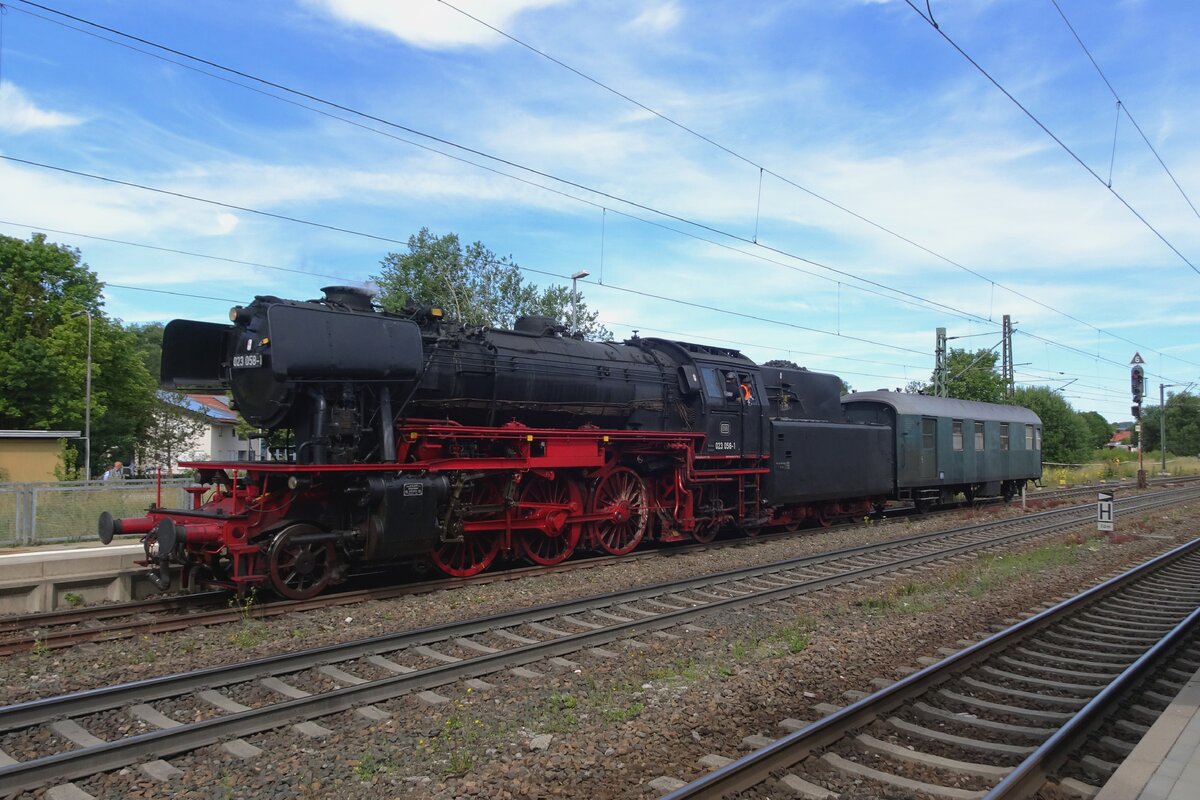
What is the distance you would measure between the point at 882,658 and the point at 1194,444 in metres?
97.3

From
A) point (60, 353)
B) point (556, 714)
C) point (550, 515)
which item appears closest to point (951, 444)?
point (550, 515)

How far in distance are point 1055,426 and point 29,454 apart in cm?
5367

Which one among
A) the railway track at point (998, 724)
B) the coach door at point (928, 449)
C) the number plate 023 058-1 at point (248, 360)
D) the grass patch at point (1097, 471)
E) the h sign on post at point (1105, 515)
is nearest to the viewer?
the railway track at point (998, 724)

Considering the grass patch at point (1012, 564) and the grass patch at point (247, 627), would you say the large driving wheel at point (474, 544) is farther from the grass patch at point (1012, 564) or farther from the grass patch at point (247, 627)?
the grass patch at point (1012, 564)

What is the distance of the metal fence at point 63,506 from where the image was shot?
42.7 feet

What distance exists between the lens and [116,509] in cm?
1388

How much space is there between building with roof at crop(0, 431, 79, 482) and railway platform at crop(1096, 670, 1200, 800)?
23724 mm

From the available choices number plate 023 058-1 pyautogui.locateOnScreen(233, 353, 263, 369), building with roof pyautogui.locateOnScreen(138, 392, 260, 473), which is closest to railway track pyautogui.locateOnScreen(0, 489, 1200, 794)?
number plate 023 058-1 pyautogui.locateOnScreen(233, 353, 263, 369)

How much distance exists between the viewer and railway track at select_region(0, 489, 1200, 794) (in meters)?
4.77

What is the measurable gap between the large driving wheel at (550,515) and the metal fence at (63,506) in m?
5.86

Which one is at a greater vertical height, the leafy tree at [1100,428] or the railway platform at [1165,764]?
the leafy tree at [1100,428]

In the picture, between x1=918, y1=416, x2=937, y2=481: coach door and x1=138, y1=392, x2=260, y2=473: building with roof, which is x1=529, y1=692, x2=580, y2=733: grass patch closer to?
x1=918, y1=416, x2=937, y2=481: coach door

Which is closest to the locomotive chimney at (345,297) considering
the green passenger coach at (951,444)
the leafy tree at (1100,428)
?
the green passenger coach at (951,444)

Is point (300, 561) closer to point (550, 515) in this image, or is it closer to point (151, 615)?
point (151, 615)
